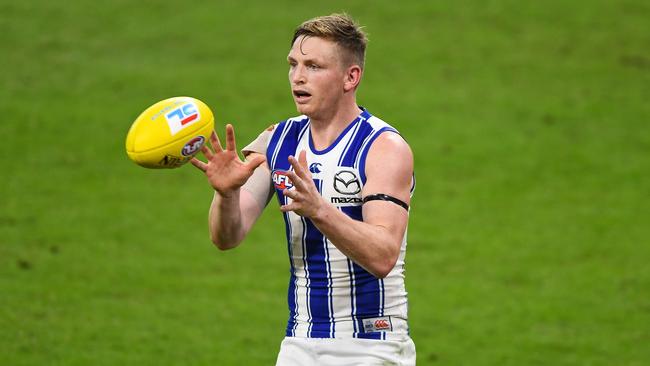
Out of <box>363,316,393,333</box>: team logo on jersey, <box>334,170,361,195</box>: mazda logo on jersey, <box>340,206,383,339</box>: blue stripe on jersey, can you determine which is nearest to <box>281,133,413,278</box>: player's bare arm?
<box>334,170,361,195</box>: mazda logo on jersey

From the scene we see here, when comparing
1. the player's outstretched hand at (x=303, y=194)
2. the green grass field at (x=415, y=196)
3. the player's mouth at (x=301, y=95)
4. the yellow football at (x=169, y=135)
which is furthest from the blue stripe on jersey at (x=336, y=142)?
the green grass field at (x=415, y=196)

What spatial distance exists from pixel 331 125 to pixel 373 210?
0.73 m

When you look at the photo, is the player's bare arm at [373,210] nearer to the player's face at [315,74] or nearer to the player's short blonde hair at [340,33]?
the player's face at [315,74]

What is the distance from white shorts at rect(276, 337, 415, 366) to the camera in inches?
233

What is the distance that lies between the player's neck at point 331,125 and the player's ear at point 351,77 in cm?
11

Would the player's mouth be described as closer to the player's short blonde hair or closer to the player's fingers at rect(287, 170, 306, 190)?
the player's short blonde hair

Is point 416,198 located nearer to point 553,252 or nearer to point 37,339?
point 553,252

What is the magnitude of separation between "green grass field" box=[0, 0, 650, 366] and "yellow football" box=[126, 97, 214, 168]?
4784 mm

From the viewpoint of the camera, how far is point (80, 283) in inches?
487

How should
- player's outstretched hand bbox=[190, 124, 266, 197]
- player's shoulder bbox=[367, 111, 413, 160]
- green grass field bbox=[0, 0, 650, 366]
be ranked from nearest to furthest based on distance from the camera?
player's outstretched hand bbox=[190, 124, 266, 197] < player's shoulder bbox=[367, 111, 413, 160] < green grass field bbox=[0, 0, 650, 366]

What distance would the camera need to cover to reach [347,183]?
5.88m

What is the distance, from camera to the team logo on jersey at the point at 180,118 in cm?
589

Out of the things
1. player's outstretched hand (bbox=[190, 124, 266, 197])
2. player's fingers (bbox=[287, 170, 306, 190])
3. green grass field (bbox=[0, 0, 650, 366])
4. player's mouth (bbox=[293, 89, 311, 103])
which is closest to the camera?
player's fingers (bbox=[287, 170, 306, 190])

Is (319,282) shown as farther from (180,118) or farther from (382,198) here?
(180,118)
